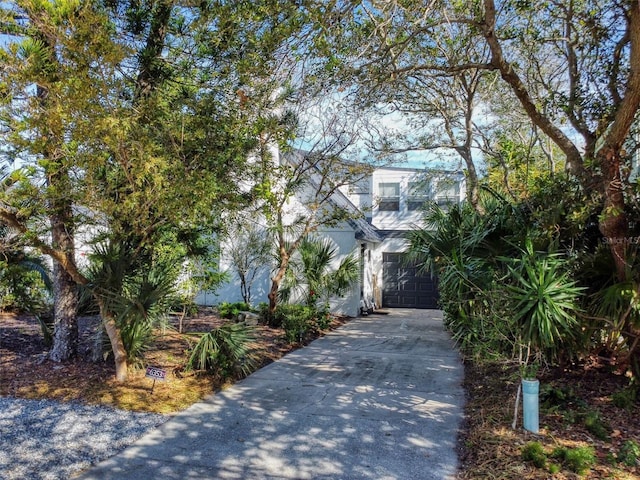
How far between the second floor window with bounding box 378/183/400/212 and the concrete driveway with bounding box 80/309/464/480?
37.8 feet

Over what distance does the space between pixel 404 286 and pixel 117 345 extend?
1319cm

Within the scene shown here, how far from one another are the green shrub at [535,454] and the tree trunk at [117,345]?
515cm

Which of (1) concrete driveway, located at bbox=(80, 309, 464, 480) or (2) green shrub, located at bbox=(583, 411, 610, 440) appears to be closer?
(1) concrete driveway, located at bbox=(80, 309, 464, 480)

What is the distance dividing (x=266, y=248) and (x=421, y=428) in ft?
28.6

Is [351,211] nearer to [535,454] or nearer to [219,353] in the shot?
[219,353]

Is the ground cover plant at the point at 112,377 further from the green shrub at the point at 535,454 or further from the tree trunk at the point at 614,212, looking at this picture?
the tree trunk at the point at 614,212

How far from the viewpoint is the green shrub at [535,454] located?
3.90 m

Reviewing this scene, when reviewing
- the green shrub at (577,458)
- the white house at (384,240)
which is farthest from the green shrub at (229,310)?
the green shrub at (577,458)

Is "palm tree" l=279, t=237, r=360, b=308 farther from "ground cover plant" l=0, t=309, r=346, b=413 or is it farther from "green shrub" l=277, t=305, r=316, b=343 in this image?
"ground cover plant" l=0, t=309, r=346, b=413

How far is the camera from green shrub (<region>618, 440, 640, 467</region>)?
12.8 ft

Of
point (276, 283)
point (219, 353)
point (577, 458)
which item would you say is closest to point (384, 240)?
point (276, 283)

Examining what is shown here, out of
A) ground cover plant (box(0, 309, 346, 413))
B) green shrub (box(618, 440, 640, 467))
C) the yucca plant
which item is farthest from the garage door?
green shrub (box(618, 440, 640, 467))

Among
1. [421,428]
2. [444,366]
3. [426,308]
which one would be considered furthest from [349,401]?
[426,308]

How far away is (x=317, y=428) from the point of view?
5.04 metres
